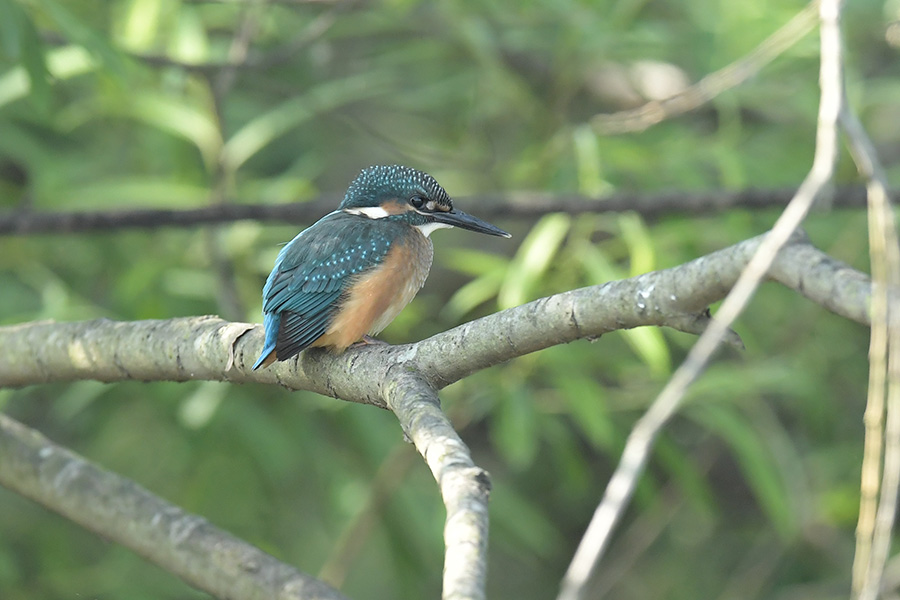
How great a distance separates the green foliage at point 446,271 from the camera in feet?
11.4

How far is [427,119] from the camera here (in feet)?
16.3

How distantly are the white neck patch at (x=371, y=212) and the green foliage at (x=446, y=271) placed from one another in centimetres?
62

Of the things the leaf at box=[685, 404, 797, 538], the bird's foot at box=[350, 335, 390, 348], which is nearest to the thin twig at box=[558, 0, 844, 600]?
the bird's foot at box=[350, 335, 390, 348]

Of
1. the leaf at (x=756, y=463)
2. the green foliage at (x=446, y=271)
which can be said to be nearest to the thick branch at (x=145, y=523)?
the green foliage at (x=446, y=271)

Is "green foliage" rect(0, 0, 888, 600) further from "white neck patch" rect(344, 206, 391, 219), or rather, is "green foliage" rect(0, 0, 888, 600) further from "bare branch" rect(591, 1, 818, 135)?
"bare branch" rect(591, 1, 818, 135)

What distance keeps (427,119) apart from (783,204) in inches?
87.0

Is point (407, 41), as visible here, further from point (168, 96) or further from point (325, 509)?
point (325, 509)

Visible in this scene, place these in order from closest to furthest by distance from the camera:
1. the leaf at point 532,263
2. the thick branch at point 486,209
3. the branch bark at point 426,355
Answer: the branch bark at point 426,355 < the thick branch at point 486,209 < the leaf at point 532,263

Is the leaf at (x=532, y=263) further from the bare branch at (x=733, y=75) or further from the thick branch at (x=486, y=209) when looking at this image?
the bare branch at (x=733, y=75)

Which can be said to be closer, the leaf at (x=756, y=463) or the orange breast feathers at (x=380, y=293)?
the orange breast feathers at (x=380, y=293)

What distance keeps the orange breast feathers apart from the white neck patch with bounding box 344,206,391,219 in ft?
0.39

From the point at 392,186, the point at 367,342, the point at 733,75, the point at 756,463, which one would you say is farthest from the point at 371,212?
the point at 756,463

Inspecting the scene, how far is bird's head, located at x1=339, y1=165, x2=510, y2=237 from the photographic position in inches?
104

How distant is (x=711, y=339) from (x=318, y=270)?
56.5 inches
